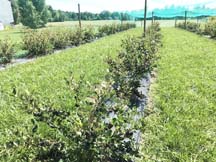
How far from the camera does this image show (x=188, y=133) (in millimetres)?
3068

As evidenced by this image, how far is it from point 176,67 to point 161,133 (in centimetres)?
403

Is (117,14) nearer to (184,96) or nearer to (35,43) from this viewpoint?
(35,43)

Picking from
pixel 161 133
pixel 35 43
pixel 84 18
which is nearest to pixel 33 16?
pixel 84 18

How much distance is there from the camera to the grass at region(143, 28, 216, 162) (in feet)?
8.74

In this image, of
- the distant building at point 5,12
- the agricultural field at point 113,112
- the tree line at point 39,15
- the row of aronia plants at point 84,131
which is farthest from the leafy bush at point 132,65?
the distant building at point 5,12

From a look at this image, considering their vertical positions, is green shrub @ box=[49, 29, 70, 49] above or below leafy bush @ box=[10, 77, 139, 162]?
below

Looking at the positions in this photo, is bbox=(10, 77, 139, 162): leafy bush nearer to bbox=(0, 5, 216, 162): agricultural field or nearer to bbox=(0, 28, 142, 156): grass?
bbox=(0, 5, 216, 162): agricultural field

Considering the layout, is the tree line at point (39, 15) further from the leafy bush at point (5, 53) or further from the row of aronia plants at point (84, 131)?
the row of aronia plants at point (84, 131)

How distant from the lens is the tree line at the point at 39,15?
40000 millimetres

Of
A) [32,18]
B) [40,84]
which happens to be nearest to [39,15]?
[32,18]

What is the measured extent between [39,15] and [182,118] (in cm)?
4275

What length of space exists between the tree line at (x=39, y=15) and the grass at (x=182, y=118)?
121 ft

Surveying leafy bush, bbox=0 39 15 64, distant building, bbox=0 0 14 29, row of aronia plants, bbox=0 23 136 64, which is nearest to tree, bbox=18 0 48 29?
distant building, bbox=0 0 14 29

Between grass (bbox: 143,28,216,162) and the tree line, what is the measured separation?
36955 millimetres
